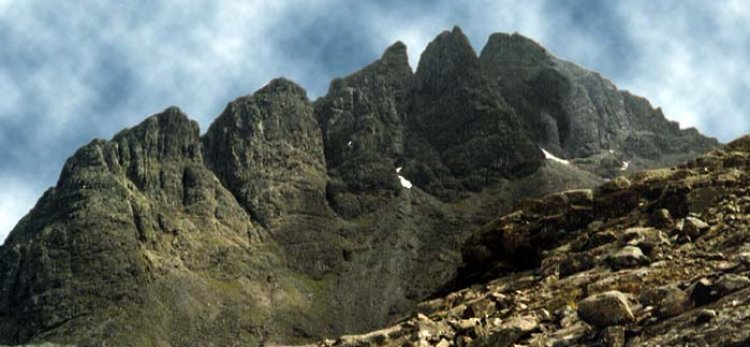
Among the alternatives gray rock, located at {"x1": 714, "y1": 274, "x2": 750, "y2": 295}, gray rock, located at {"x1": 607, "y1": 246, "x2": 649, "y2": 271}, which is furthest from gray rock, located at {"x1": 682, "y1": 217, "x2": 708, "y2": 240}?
gray rock, located at {"x1": 714, "y1": 274, "x2": 750, "y2": 295}

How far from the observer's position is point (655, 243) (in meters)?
30.3

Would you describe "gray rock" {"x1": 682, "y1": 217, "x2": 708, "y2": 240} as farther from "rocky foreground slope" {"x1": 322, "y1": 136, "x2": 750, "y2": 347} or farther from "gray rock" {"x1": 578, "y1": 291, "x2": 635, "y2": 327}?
"gray rock" {"x1": 578, "y1": 291, "x2": 635, "y2": 327}

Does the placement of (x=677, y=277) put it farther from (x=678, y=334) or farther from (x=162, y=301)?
(x=162, y=301)

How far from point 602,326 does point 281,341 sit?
6681 inches

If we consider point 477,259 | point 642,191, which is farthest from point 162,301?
point 642,191

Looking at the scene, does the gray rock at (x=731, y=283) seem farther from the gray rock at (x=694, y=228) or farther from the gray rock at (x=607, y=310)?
the gray rock at (x=694, y=228)

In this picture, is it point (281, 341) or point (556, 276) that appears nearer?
point (556, 276)

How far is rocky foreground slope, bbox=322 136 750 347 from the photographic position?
20953 mm

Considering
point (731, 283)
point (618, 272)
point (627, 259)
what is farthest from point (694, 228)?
point (731, 283)

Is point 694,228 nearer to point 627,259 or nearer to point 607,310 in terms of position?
point 627,259

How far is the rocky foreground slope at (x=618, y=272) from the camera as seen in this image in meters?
21.0

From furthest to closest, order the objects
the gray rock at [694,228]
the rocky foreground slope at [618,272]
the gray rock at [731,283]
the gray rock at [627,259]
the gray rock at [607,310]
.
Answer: the gray rock at [694,228] < the gray rock at [627,259] < the gray rock at [607,310] < the rocky foreground slope at [618,272] < the gray rock at [731,283]

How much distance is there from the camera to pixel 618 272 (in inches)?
1116

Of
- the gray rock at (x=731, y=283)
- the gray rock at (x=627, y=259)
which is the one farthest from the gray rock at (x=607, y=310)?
the gray rock at (x=627, y=259)
